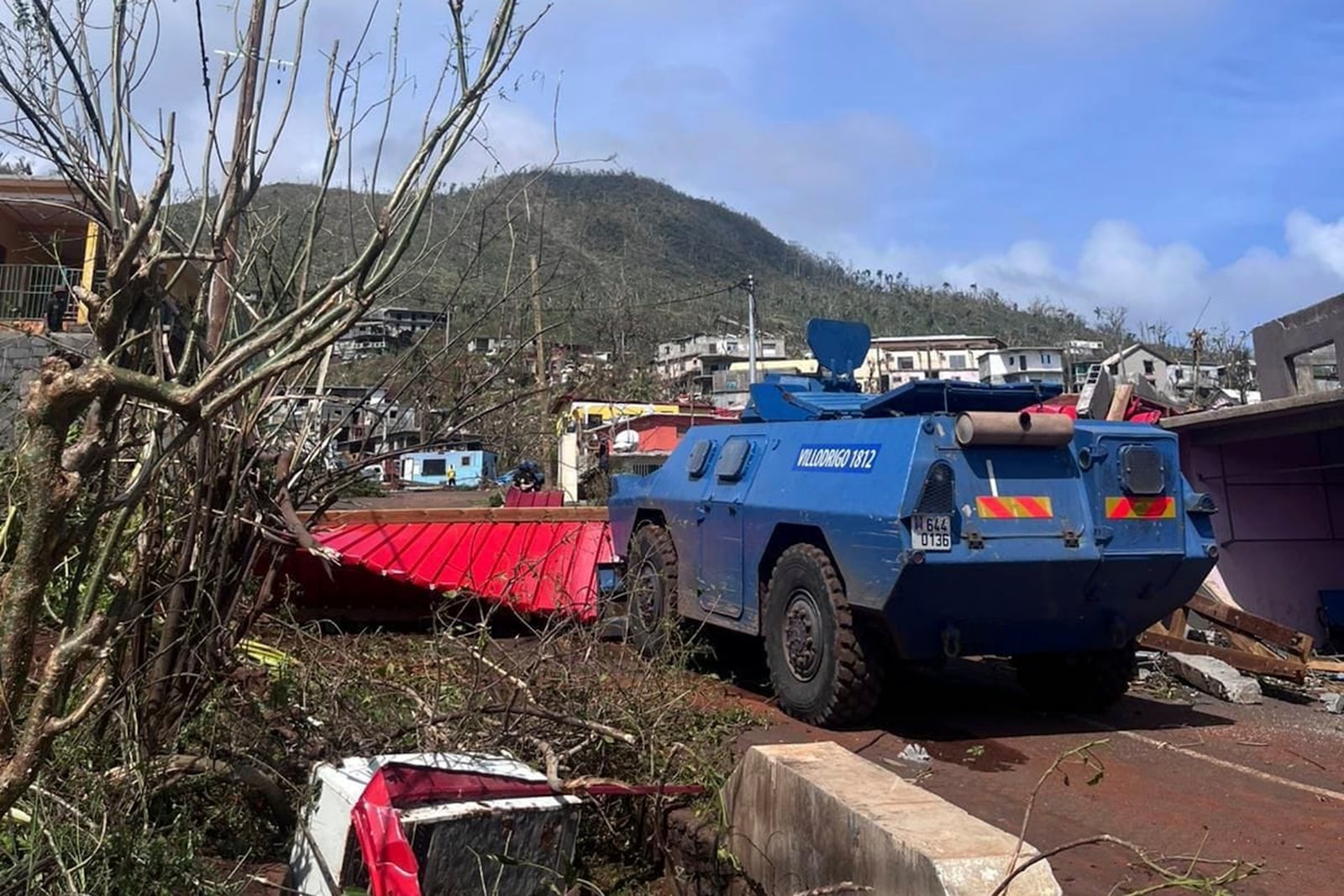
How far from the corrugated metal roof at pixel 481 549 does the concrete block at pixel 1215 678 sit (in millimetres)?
4373

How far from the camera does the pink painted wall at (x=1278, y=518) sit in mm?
10977

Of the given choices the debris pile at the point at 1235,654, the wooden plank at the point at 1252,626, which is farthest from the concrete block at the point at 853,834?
the wooden plank at the point at 1252,626

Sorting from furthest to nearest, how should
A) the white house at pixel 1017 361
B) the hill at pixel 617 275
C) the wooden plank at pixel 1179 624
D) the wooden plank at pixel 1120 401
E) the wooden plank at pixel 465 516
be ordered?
1. the white house at pixel 1017 361
2. the wooden plank at pixel 1120 401
3. the wooden plank at pixel 465 516
4. the wooden plank at pixel 1179 624
5. the hill at pixel 617 275

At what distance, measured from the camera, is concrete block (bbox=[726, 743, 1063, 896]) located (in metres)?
2.97

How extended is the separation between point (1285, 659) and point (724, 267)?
156 meters

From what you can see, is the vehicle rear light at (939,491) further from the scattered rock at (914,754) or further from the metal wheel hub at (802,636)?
the scattered rock at (914,754)

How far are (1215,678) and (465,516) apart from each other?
19.5 ft

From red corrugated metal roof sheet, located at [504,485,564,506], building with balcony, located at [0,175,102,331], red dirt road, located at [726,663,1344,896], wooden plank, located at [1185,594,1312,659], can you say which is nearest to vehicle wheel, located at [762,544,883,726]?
red dirt road, located at [726,663,1344,896]

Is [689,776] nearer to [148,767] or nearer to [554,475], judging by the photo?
[148,767]

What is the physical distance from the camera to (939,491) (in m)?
5.69

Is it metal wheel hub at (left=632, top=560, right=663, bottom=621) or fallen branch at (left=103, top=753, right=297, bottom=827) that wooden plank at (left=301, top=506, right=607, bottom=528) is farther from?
fallen branch at (left=103, top=753, right=297, bottom=827)

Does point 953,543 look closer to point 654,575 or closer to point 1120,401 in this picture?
point 654,575

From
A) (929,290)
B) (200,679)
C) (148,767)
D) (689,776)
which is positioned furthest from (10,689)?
(929,290)

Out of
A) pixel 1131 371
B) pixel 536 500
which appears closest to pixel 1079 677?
pixel 536 500
